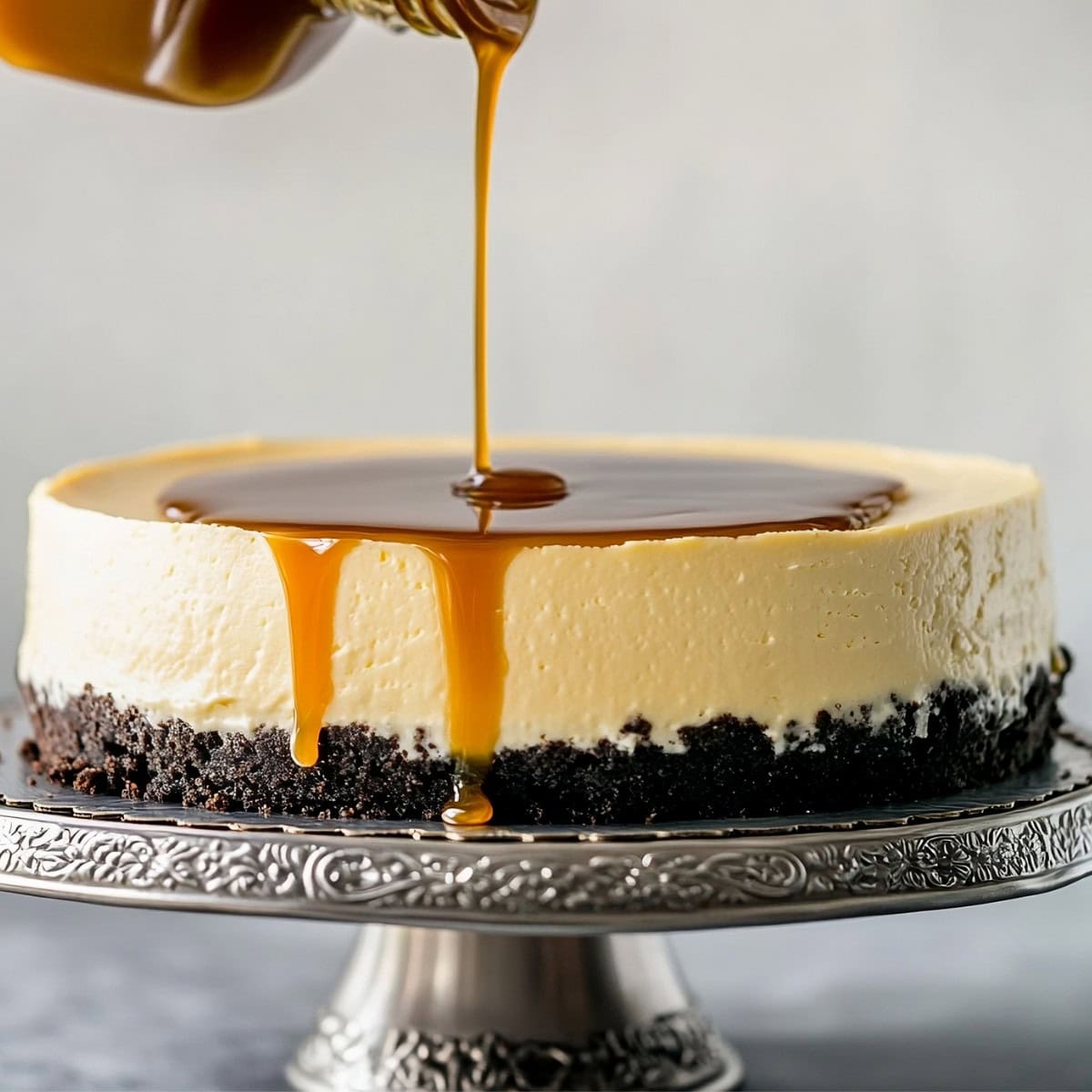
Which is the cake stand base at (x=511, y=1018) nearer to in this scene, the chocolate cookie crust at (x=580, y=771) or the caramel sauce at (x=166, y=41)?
the chocolate cookie crust at (x=580, y=771)

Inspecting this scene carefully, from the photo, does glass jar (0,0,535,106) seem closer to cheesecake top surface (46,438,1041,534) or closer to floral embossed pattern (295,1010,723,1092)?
cheesecake top surface (46,438,1041,534)

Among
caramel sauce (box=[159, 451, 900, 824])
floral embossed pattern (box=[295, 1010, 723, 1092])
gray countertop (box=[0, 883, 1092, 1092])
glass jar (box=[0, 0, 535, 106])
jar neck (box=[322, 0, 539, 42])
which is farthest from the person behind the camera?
gray countertop (box=[0, 883, 1092, 1092])

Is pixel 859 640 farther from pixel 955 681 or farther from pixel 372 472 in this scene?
pixel 372 472

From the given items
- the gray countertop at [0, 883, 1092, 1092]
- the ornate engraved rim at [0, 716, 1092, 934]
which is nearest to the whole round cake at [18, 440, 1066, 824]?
the ornate engraved rim at [0, 716, 1092, 934]

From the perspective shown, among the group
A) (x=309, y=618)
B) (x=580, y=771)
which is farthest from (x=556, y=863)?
(x=309, y=618)

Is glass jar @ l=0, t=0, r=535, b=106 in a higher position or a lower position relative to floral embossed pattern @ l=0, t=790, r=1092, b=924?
Answer: higher

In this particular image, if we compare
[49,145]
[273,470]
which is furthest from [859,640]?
[49,145]

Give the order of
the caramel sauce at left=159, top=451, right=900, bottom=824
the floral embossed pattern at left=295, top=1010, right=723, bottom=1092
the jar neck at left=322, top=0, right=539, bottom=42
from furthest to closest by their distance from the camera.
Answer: the floral embossed pattern at left=295, top=1010, right=723, bottom=1092, the jar neck at left=322, top=0, right=539, bottom=42, the caramel sauce at left=159, top=451, right=900, bottom=824

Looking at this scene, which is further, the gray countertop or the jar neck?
the gray countertop
